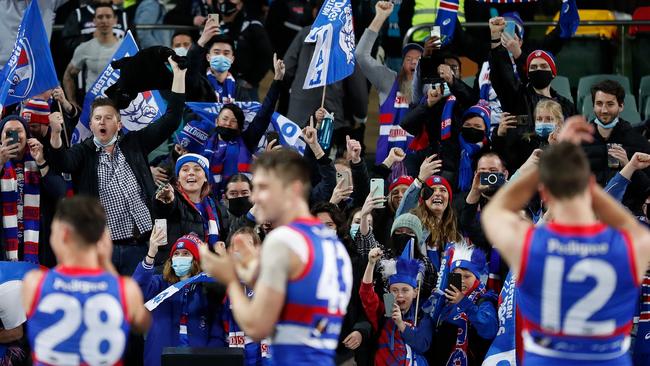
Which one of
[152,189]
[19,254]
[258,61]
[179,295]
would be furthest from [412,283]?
[258,61]

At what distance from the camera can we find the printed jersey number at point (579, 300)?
263 inches

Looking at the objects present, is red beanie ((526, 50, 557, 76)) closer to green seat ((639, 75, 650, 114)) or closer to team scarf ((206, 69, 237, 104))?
green seat ((639, 75, 650, 114))

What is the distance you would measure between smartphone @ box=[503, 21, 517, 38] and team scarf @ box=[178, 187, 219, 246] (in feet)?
11.2

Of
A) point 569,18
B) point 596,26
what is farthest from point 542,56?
point 596,26

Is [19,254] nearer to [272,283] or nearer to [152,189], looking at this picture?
[152,189]

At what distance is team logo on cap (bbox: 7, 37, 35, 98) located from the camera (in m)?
11.8

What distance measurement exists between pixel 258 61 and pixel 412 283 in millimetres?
5001

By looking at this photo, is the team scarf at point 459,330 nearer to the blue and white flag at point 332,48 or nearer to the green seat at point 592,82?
the blue and white flag at point 332,48

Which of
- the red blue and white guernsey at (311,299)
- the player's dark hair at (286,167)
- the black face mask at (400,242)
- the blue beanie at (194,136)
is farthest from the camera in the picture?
the blue beanie at (194,136)

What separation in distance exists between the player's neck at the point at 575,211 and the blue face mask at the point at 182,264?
4.30m

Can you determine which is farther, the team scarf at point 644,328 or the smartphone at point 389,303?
the team scarf at point 644,328

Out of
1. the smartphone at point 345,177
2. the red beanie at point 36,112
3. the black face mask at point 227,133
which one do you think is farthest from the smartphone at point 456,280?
the red beanie at point 36,112

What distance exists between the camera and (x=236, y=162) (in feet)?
40.7

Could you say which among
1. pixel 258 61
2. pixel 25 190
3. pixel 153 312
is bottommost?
pixel 153 312
